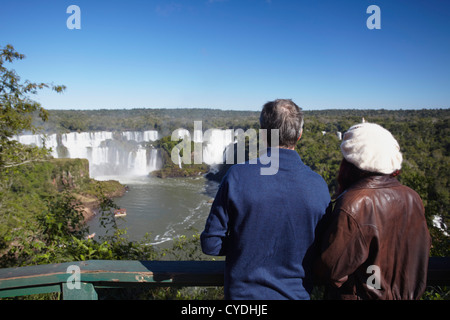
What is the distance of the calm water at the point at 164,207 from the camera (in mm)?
18703

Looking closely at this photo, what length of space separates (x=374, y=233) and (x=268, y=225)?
1.36 feet

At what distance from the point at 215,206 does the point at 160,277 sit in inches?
17.5

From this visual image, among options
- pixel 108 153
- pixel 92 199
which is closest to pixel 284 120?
pixel 92 199

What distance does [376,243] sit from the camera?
3.77 feet

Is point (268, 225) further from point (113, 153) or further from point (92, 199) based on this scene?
point (113, 153)

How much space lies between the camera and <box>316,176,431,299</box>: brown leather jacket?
1135mm

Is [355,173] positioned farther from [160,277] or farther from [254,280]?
[160,277]

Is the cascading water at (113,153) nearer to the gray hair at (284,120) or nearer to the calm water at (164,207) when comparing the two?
the calm water at (164,207)

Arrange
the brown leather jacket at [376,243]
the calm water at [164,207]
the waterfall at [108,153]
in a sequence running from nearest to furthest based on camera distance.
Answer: the brown leather jacket at [376,243], the calm water at [164,207], the waterfall at [108,153]

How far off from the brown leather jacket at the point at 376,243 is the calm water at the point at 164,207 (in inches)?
515

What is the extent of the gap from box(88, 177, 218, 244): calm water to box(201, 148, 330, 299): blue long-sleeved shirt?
42.5 ft

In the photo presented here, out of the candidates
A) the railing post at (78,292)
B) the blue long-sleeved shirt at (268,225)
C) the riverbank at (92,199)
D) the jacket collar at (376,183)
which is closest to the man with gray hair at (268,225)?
the blue long-sleeved shirt at (268,225)

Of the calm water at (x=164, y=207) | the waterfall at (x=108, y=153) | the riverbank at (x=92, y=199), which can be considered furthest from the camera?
the waterfall at (x=108, y=153)

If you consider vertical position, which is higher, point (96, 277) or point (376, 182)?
point (376, 182)
